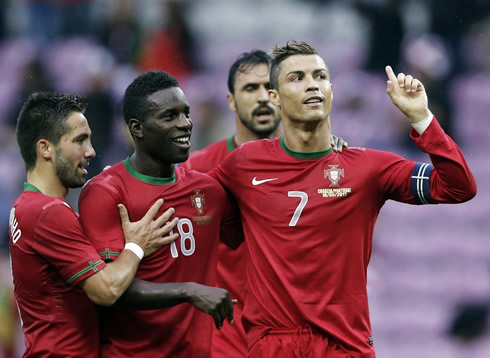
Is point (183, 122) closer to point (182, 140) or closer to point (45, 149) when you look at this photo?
point (182, 140)

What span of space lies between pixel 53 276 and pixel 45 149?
785 mm

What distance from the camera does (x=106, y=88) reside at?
1131cm

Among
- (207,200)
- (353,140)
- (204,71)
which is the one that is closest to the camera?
(207,200)

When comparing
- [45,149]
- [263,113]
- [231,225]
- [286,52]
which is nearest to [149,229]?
[231,225]

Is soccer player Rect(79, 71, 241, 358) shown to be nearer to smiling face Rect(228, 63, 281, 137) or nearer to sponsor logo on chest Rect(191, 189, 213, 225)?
sponsor logo on chest Rect(191, 189, 213, 225)

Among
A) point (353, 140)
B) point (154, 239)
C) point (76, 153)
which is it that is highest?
point (76, 153)

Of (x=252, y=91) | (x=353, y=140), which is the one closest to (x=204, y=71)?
(x=353, y=140)

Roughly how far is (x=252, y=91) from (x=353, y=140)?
12.8 ft

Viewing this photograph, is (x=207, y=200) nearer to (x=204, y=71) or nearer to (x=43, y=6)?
(x=204, y=71)

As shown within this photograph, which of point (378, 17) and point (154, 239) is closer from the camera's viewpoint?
point (154, 239)

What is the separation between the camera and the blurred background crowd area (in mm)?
10383

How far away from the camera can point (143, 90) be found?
5219mm

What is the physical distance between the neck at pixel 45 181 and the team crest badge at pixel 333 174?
64.9 inches

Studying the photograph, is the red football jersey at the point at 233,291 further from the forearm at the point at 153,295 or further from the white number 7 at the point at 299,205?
the forearm at the point at 153,295
